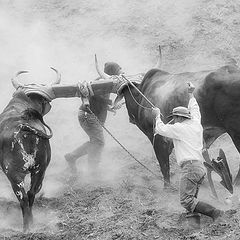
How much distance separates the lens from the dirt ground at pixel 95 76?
6359mm

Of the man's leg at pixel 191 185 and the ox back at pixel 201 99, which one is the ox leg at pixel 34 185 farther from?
the man's leg at pixel 191 185

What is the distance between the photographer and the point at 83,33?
12.9 metres

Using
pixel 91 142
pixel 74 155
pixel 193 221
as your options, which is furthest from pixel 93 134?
pixel 193 221

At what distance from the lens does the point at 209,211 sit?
5.77m

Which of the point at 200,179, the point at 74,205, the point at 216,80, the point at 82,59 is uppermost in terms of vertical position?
the point at 216,80

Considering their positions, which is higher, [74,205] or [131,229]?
[131,229]

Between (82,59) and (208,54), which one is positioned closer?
(208,54)

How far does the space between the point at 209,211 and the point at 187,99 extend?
168 centimetres

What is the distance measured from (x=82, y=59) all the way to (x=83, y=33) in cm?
91

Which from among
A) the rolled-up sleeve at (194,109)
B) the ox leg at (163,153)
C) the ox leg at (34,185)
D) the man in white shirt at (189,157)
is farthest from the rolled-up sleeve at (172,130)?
the ox leg at (34,185)

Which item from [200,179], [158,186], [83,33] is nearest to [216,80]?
[200,179]

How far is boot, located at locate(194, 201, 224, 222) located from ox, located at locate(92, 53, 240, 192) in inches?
49.0

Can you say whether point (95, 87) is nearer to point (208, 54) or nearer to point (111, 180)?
point (111, 180)

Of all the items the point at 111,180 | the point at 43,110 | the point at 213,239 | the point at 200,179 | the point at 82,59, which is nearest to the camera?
the point at 213,239
